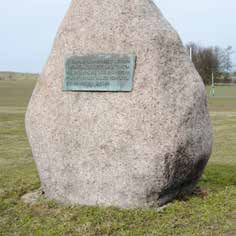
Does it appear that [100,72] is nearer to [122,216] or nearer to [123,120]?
[123,120]

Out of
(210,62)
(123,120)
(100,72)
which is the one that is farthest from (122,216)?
(210,62)

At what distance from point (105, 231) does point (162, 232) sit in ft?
2.04

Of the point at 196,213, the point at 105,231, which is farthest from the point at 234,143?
the point at 105,231

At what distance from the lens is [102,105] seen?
6.29m

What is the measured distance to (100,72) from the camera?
650 cm

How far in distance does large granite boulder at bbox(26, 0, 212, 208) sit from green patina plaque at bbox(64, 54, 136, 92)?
8cm

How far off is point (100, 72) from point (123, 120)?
789 millimetres

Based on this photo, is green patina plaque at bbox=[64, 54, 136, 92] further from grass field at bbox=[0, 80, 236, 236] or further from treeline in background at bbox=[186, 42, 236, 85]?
treeline in background at bbox=[186, 42, 236, 85]

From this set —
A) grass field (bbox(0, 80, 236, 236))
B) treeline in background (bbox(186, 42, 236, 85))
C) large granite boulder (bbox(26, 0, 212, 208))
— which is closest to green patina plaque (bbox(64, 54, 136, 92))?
large granite boulder (bbox(26, 0, 212, 208))

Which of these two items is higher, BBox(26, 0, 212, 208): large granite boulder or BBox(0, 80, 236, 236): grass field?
BBox(26, 0, 212, 208): large granite boulder

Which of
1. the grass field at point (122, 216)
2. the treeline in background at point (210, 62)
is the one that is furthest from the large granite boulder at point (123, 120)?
the treeline in background at point (210, 62)

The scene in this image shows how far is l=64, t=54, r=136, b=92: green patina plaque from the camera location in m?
6.27

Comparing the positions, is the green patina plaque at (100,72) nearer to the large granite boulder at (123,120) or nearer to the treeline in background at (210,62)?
the large granite boulder at (123,120)

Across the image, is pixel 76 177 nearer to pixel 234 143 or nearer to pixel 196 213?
pixel 196 213
